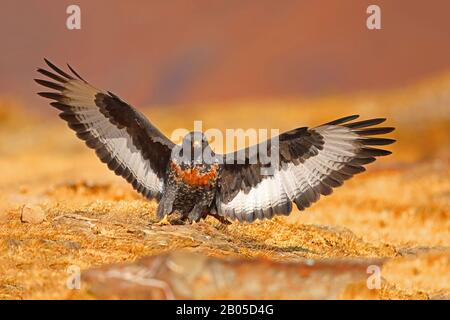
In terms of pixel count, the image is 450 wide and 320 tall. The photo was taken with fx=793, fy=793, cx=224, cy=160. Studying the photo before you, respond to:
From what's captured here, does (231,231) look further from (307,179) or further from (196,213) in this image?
(307,179)

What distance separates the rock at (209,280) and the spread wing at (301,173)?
8.07ft

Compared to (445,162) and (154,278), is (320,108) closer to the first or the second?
(445,162)

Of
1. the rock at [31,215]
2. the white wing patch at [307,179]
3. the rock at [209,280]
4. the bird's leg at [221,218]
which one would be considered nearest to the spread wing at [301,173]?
the white wing patch at [307,179]

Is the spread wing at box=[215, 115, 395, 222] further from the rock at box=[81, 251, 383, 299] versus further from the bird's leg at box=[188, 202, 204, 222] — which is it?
the rock at box=[81, 251, 383, 299]

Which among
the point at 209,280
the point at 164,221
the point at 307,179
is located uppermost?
the point at 307,179

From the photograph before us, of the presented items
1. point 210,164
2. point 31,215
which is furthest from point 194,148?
point 31,215

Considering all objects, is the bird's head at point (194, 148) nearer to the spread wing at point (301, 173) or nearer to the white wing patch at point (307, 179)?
the spread wing at point (301, 173)

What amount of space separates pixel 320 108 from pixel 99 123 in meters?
37.8

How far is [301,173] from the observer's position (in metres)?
11.3

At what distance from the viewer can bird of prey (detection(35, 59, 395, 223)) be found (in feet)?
36.4

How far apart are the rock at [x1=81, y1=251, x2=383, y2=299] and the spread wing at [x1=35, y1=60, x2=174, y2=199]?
2971 mm

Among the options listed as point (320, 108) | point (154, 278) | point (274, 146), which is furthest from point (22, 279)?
point (320, 108)

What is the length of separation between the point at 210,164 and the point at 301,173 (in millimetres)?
1350
